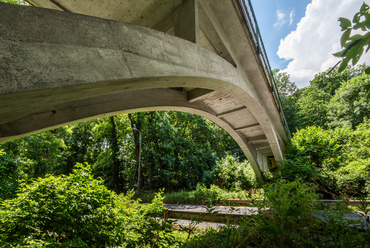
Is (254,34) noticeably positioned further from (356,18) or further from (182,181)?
(182,181)

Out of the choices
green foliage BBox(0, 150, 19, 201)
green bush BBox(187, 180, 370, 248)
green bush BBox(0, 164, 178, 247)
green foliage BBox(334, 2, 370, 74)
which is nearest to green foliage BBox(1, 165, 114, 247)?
green bush BBox(0, 164, 178, 247)

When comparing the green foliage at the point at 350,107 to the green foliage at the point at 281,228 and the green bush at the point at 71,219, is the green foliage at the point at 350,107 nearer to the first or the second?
the green foliage at the point at 281,228

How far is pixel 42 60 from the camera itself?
145 centimetres

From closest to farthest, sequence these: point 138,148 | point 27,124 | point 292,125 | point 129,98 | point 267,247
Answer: point 267,247, point 27,124, point 129,98, point 138,148, point 292,125

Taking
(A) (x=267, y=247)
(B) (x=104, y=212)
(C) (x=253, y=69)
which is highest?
(C) (x=253, y=69)

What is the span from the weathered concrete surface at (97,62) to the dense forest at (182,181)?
1690 mm

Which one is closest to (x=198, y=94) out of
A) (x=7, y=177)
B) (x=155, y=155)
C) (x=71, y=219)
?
(x=71, y=219)

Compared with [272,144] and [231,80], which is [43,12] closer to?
[231,80]

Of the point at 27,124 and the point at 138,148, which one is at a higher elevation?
the point at 138,148

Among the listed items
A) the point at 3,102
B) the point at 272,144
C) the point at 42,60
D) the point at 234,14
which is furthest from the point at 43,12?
the point at 272,144

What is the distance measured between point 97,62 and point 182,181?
20.5 m

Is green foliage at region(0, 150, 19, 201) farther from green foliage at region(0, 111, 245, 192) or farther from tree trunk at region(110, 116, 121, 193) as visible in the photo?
tree trunk at region(110, 116, 121, 193)

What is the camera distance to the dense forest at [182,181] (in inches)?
104

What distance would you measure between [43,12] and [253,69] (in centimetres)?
601
